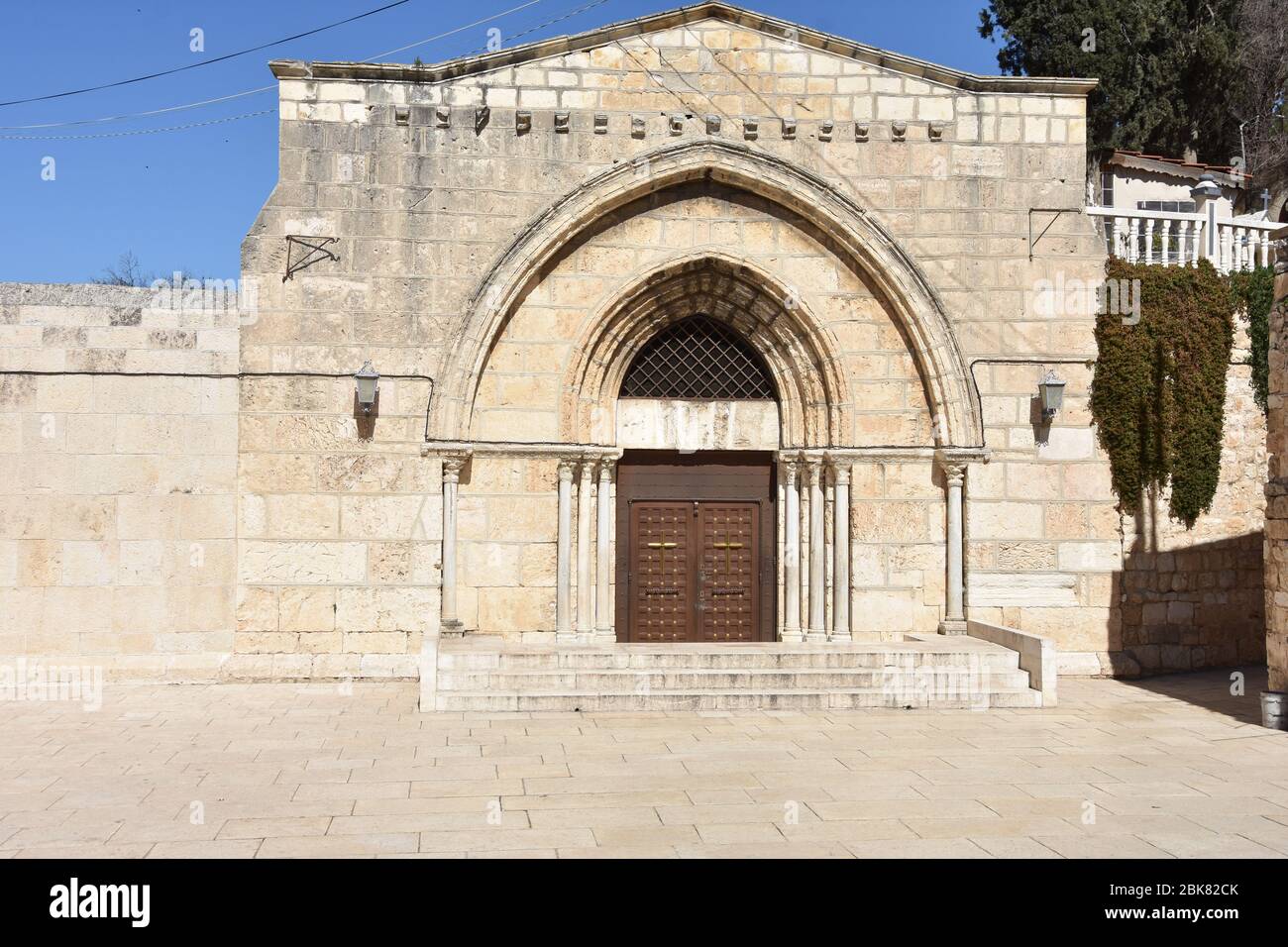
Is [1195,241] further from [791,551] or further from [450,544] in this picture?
[450,544]

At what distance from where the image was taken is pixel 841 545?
1140 cm

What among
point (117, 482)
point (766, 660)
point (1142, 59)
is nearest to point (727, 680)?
point (766, 660)

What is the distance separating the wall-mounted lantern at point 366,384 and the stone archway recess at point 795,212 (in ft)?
2.94

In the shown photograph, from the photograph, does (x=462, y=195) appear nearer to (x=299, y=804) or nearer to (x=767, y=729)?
(x=767, y=729)

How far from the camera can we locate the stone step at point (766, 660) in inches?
382

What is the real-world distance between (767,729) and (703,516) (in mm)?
3773

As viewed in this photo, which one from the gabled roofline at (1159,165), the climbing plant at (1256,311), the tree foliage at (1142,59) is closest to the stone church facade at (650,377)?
the climbing plant at (1256,311)

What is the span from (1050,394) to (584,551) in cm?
473

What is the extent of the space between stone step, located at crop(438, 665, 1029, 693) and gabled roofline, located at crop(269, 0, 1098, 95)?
564 cm

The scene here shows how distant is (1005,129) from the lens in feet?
37.4

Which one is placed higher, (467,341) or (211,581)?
(467,341)

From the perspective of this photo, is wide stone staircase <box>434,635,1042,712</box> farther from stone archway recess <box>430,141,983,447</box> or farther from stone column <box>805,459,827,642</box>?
stone archway recess <box>430,141,983,447</box>

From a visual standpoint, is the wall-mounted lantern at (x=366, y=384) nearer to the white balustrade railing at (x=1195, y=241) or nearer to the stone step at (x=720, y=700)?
the stone step at (x=720, y=700)
